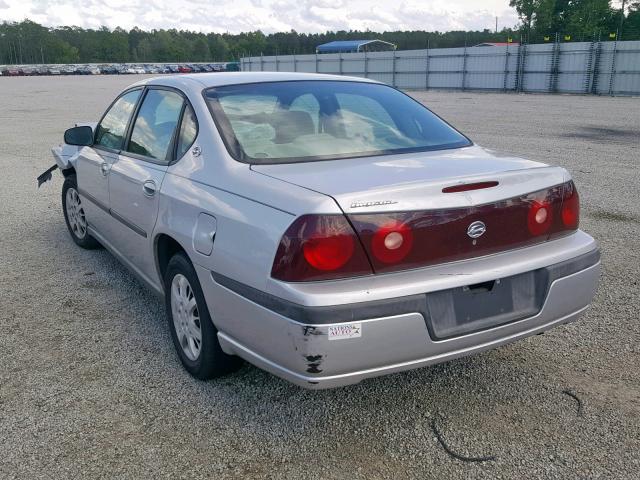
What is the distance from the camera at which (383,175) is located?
8.75 feet

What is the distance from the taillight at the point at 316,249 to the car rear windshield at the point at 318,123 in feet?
2.28

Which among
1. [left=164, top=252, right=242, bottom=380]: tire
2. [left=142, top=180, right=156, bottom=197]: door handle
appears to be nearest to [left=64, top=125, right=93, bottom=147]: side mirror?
[left=142, top=180, right=156, bottom=197]: door handle

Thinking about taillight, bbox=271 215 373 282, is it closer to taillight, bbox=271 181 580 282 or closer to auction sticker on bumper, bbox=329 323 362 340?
taillight, bbox=271 181 580 282

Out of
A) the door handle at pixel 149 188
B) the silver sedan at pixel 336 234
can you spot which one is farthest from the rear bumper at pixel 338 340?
the door handle at pixel 149 188

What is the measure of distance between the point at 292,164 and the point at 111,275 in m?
2.56

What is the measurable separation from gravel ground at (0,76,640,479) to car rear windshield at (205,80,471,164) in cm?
118

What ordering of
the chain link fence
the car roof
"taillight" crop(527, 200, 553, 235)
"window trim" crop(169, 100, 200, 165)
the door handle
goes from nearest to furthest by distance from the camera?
1. "taillight" crop(527, 200, 553, 235)
2. "window trim" crop(169, 100, 200, 165)
3. the door handle
4. the car roof
5. the chain link fence

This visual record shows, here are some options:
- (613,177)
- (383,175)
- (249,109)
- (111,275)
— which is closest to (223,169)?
(249,109)

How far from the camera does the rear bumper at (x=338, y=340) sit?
7.68 ft

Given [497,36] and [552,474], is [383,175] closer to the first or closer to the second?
[552,474]

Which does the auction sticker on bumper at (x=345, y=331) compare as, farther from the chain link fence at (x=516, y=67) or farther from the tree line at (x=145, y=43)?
the tree line at (x=145, y=43)

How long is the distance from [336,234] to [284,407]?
3.40ft

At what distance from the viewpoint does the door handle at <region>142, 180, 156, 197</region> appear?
135 inches

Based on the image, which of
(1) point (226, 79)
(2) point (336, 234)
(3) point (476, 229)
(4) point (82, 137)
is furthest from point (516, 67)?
(2) point (336, 234)
